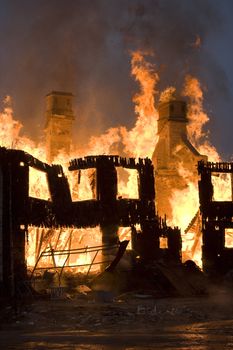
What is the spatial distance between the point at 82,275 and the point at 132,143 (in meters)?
33.6

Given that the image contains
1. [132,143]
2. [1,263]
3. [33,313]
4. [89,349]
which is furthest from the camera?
[132,143]

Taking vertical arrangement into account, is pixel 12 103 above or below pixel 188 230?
above

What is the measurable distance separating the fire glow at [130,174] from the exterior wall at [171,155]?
576mm

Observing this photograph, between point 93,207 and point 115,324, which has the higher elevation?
point 93,207

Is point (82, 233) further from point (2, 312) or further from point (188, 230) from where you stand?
point (2, 312)

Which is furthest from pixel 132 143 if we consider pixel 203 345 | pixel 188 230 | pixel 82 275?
pixel 203 345

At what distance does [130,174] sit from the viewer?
1891 inches

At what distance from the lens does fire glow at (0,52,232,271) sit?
34.2 meters

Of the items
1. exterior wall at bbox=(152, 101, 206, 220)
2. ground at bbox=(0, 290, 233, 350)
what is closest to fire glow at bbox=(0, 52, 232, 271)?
exterior wall at bbox=(152, 101, 206, 220)

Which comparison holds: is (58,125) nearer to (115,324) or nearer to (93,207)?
(93,207)

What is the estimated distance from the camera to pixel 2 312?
60.4 feet

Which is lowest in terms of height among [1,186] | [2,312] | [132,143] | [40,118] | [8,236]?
[2,312]

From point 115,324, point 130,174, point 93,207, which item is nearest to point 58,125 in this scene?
point 130,174

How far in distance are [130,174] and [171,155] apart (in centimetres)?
472
